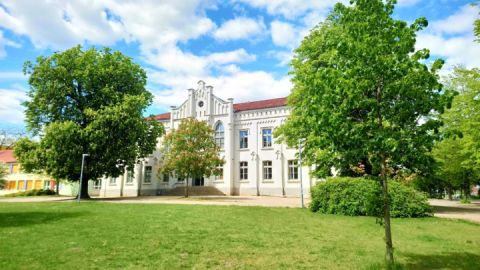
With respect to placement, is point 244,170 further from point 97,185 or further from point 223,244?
point 223,244

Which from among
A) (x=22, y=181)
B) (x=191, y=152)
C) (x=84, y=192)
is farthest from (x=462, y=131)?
(x=22, y=181)

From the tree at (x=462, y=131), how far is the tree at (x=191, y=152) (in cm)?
1799

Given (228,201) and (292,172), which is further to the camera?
(292,172)

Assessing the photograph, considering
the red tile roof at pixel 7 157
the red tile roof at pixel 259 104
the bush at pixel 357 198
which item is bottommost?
the bush at pixel 357 198

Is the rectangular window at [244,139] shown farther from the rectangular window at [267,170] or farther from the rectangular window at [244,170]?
the rectangular window at [267,170]

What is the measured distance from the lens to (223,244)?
873 cm

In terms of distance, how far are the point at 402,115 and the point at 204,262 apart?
16.2 feet

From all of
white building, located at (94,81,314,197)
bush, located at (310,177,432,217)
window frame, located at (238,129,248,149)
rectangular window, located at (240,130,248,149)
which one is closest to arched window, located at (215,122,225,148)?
white building, located at (94,81,314,197)

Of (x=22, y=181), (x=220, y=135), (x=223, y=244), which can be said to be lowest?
(x=223, y=244)

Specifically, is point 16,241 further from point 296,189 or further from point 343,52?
point 296,189

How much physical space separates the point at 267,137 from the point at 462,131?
23.9 metres

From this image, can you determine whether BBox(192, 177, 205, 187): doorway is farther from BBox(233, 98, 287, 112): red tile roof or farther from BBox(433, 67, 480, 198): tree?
BBox(433, 67, 480, 198): tree

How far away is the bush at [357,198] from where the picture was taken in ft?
52.0

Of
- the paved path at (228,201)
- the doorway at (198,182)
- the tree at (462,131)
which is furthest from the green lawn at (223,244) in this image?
the doorway at (198,182)
